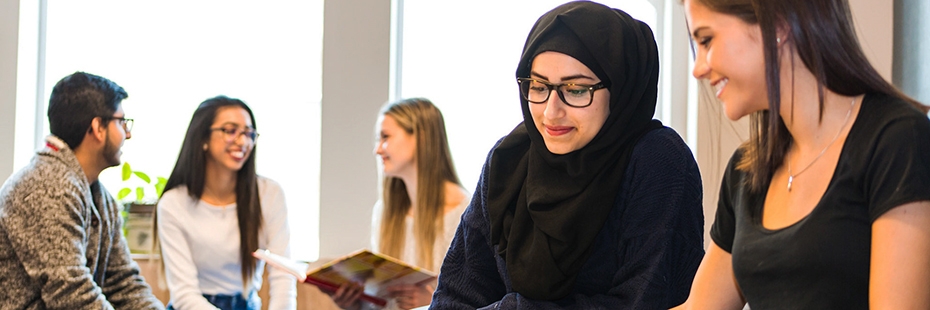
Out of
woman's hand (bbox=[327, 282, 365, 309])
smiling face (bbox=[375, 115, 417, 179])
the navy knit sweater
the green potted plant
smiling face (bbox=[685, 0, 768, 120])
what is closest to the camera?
smiling face (bbox=[685, 0, 768, 120])

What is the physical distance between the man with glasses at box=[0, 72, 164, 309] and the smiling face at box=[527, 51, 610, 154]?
1600 mm

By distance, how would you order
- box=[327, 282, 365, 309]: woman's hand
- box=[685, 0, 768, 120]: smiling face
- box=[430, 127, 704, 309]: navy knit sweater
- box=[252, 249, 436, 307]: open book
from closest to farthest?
box=[685, 0, 768, 120]: smiling face, box=[430, 127, 704, 309]: navy knit sweater, box=[252, 249, 436, 307]: open book, box=[327, 282, 365, 309]: woman's hand

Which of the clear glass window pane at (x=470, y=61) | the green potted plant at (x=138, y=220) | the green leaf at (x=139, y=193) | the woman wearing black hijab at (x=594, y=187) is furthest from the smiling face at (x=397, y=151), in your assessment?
the woman wearing black hijab at (x=594, y=187)

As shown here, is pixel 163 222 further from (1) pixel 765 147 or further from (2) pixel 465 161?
(1) pixel 765 147

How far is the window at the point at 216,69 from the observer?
4.18 m

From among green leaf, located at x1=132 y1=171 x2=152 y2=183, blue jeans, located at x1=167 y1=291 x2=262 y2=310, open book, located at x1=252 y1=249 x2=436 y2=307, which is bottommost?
blue jeans, located at x1=167 y1=291 x2=262 y2=310

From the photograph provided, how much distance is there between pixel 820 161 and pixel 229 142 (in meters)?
2.58

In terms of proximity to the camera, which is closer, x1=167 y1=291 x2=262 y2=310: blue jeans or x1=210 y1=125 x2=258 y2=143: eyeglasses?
x1=167 y1=291 x2=262 y2=310: blue jeans

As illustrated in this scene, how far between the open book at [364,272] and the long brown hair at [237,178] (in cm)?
79

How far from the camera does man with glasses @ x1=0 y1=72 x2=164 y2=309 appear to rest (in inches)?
99.7

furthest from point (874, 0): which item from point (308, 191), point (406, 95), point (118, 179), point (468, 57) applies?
point (118, 179)

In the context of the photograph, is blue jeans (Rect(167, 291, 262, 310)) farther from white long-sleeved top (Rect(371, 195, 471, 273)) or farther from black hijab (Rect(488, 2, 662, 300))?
black hijab (Rect(488, 2, 662, 300))

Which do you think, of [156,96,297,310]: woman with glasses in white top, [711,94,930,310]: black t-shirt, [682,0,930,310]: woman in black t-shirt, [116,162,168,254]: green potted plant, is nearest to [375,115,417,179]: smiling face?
[156,96,297,310]: woman with glasses in white top

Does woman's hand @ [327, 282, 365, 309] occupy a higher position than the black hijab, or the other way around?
the black hijab
